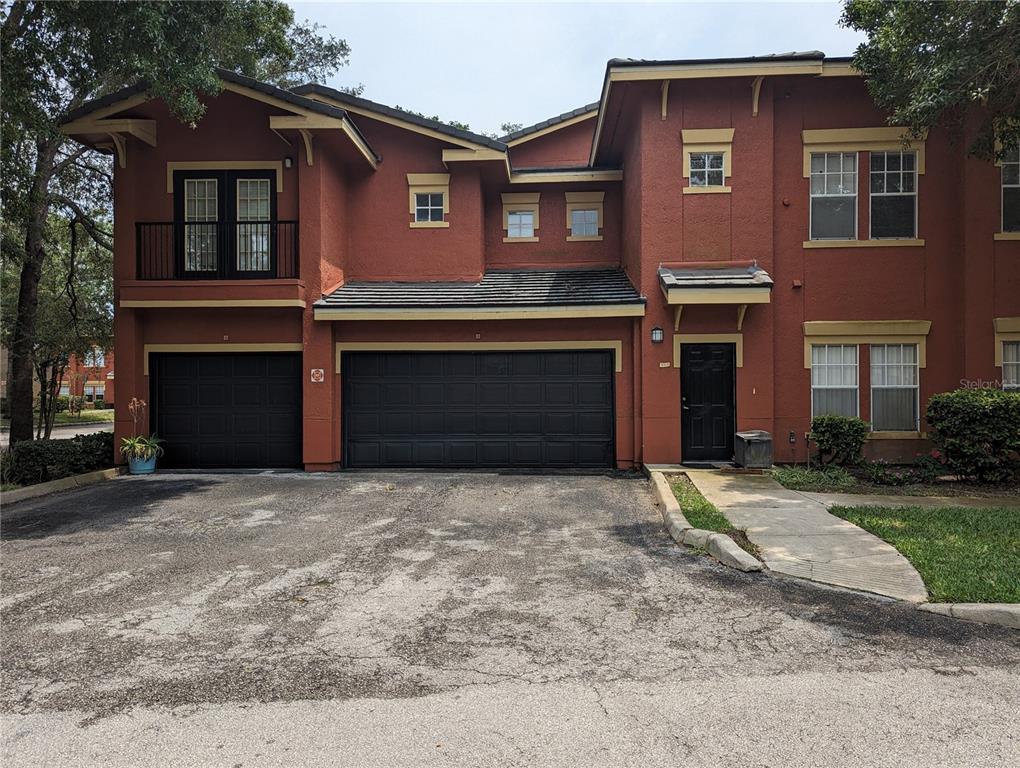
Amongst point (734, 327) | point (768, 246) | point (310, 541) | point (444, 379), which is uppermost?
point (768, 246)

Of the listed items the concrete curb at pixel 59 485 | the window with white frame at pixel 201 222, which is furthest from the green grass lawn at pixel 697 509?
the concrete curb at pixel 59 485

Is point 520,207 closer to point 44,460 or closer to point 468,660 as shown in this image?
point 44,460

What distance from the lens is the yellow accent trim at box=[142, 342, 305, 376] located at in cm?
1234

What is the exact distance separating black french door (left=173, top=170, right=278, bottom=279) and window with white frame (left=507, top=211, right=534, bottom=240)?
527cm

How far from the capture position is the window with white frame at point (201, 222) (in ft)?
41.1

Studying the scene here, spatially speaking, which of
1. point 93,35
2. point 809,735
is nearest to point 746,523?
point 809,735

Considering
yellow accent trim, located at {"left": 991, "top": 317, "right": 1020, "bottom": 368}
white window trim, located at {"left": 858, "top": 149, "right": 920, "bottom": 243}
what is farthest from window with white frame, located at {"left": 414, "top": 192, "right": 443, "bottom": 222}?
yellow accent trim, located at {"left": 991, "top": 317, "right": 1020, "bottom": 368}

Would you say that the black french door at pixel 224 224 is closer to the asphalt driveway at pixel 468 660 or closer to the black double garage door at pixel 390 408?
the black double garage door at pixel 390 408

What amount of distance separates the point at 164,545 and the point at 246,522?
1.19 m

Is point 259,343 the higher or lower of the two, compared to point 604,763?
higher

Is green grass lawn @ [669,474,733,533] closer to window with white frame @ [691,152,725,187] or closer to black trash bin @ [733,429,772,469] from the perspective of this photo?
black trash bin @ [733,429,772,469]

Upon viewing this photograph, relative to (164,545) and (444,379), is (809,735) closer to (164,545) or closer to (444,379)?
(164,545)

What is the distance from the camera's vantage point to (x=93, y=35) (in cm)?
877

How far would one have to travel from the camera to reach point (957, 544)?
618 cm
